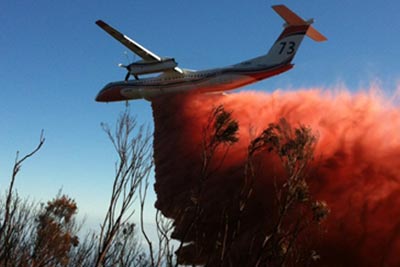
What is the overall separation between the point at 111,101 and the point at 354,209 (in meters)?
25.9

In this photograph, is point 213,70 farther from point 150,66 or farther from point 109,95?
point 109,95

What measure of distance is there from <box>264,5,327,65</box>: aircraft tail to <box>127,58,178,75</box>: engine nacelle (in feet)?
26.3

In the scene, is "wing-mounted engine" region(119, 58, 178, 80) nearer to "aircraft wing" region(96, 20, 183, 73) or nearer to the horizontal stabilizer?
"aircraft wing" region(96, 20, 183, 73)

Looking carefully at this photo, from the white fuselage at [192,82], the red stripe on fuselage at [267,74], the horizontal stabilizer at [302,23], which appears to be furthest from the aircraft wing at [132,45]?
the horizontal stabilizer at [302,23]

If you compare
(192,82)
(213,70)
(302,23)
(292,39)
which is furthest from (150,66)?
(302,23)

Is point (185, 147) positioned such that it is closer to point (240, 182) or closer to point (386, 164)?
point (240, 182)

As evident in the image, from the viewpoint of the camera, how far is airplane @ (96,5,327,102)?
36562 millimetres

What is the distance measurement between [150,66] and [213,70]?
17.7 feet

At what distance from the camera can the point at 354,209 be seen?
26.6 meters

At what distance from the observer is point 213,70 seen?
3803cm

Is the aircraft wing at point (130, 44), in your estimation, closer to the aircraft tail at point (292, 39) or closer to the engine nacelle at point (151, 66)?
the engine nacelle at point (151, 66)

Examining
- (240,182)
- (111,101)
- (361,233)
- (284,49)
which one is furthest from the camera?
(111,101)

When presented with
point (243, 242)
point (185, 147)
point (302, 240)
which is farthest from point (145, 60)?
point (302, 240)

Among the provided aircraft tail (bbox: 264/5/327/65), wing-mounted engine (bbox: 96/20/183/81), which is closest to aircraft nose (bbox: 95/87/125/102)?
wing-mounted engine (bbox: 96/20/183/81)
